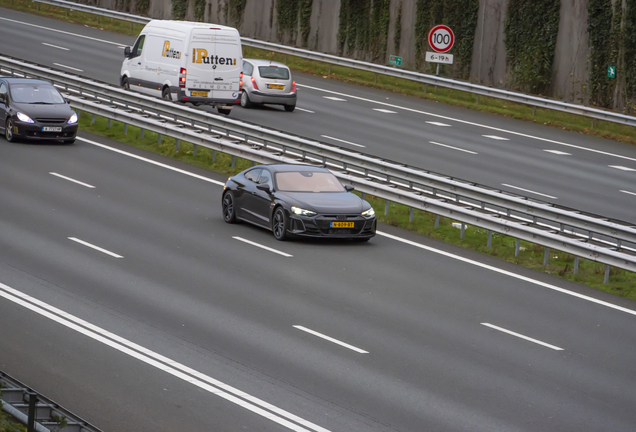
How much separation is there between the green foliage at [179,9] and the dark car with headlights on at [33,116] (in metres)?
27.3

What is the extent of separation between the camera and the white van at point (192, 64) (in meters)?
30.1

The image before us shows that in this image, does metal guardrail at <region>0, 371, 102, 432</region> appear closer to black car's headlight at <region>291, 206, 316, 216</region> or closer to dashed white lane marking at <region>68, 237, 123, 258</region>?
dashed white lane marking at <region>68, 237, 123, 258</region>

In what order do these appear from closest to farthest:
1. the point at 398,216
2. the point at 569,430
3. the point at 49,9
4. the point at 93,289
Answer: the point at 569,430, the point at 93,289, the point at 398,216, the point at 49,9

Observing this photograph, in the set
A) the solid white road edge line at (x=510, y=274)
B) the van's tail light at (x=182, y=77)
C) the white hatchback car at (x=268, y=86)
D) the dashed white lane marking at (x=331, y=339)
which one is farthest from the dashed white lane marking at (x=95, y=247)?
the white hatchback car at (x=268, y=86)

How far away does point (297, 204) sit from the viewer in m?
18.4

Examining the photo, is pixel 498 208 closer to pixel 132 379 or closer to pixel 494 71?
pixel 132 379

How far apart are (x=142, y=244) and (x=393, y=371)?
23.1ft

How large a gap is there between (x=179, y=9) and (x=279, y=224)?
3710 centimetres

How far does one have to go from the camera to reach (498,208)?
21594 mm

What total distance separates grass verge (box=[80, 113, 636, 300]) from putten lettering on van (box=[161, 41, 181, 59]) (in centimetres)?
365

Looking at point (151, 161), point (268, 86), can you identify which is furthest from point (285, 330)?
point (268, 86)

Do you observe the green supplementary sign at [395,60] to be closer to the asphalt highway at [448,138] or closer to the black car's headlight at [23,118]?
the asphalt highway at [448,138]

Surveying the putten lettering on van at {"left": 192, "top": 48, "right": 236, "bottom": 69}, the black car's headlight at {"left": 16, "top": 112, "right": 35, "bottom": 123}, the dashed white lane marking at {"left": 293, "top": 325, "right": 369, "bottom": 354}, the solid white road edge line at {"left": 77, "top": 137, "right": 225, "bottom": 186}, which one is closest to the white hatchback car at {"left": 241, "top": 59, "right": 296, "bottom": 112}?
the putten lettering on van at {"left": 192, "top": 48, "right": 236, "bottom": 69}

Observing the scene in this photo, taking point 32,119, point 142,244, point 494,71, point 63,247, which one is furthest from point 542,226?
point 494,71
